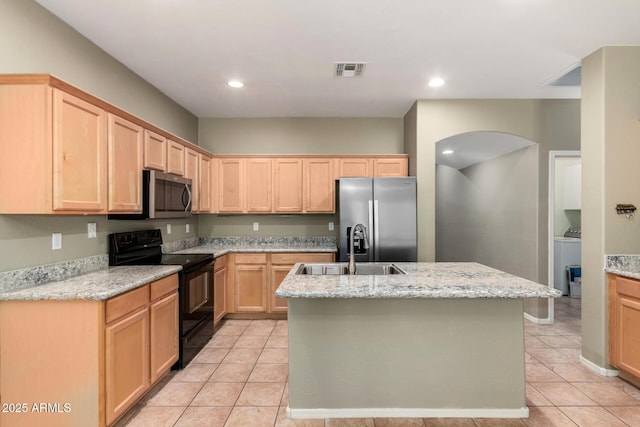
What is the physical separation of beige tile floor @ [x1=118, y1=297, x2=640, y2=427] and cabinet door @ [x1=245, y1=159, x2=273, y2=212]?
187 cm

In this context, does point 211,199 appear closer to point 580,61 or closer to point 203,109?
point 203,109

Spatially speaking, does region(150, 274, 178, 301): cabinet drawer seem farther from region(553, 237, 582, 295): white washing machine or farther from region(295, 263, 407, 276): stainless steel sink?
region(553, 237, 582, 295): white washing machine

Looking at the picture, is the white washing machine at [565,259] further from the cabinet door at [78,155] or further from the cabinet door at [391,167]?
the cabinet door at [78,155]

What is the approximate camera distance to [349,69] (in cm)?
317

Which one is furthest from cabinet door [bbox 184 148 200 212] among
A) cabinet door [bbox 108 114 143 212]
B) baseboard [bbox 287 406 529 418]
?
baseboard [bbox 287 406 529 418]

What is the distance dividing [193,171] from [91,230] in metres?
1.49

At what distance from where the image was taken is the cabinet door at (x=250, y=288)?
14.1ft

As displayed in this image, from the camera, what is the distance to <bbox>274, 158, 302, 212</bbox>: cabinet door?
4.54m

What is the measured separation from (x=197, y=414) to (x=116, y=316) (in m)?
0.92

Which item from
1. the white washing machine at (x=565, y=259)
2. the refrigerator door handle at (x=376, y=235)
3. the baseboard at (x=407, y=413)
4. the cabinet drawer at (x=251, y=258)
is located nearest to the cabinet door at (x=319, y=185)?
the refrigerator door handle at (x=376, y=235)

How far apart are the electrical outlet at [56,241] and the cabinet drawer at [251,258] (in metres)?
2.12

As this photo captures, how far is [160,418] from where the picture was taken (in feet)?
7.30

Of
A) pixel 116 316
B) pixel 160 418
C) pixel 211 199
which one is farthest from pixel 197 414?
pixel 211 199

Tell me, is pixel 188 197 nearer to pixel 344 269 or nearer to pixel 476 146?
pixel 344 269
